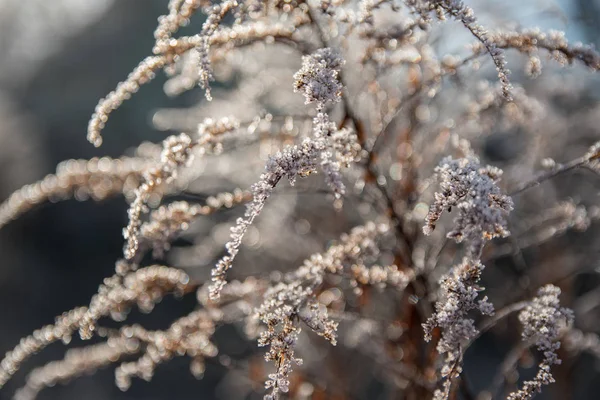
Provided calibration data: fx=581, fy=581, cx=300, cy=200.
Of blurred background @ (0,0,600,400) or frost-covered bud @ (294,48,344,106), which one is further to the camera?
blurred background @ (0,0,600,400)

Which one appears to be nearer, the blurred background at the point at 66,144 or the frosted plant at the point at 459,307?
the frosted plant at the point at 459,307

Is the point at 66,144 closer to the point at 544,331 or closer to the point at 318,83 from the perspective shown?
the point at 318,83

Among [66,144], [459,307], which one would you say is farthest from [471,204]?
[66,144]

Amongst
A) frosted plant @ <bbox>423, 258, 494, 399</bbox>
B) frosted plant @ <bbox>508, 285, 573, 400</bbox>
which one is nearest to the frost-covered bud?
frosted plant @ <bbox>423, 258, 494, 399</bbox>

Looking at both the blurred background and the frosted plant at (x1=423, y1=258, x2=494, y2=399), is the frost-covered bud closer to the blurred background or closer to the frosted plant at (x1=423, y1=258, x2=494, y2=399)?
the frosted plant at (x1=423, y1=258, x2=494, y2=399)

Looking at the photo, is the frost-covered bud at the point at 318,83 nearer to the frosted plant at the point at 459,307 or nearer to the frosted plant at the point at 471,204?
the frosted plant at the point at 471,204

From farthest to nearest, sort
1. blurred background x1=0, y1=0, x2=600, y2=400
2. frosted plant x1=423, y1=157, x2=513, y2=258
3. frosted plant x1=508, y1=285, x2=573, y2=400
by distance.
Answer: blurred background x1=0, y1=0, x2=600, y2=400
frosted plant x1=508, y1=285, x2=573, y2=400
frosted plant x1=423, y1=157, x2=513, y2=258

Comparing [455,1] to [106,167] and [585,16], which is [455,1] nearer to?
[106,167]

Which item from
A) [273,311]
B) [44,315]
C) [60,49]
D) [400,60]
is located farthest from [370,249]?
[60,49]

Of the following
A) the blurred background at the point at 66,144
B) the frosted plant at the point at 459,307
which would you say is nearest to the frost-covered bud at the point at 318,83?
the frosted plant at the point at 459,307
